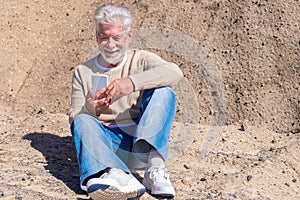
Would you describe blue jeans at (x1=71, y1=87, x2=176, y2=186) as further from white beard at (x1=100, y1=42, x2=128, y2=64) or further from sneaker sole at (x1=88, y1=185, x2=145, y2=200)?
white beard at (x1=100, y1=42, x2=128, y2=64)

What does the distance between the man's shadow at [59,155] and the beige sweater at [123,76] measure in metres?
0.45

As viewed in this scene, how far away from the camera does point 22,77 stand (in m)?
8.52

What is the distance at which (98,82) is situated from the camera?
5.00 meters

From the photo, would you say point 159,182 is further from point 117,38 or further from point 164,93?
point 117,38

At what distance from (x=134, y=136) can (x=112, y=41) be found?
69 centimetres

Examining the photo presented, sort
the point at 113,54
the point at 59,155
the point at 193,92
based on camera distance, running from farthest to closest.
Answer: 1. the point at 193,92
2. the point at 59,155
3. the point at 113,54

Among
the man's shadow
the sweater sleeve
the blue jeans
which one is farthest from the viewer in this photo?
the man's shadow

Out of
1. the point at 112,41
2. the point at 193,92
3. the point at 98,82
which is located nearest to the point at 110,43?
the point at 112,41

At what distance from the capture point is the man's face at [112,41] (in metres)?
4.92

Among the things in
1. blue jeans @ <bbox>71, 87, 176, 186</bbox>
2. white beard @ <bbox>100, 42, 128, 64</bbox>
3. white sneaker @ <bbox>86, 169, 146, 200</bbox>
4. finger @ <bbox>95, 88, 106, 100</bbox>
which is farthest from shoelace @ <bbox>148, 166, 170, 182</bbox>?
white beard @ <bbox>100, 42, 128, 64</bbox>

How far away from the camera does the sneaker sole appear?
174 inches

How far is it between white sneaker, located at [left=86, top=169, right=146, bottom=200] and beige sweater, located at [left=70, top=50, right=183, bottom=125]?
0.67 meters

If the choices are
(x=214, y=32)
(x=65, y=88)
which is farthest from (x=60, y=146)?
(x=214, y=32)

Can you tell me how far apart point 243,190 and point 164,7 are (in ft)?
12.4
